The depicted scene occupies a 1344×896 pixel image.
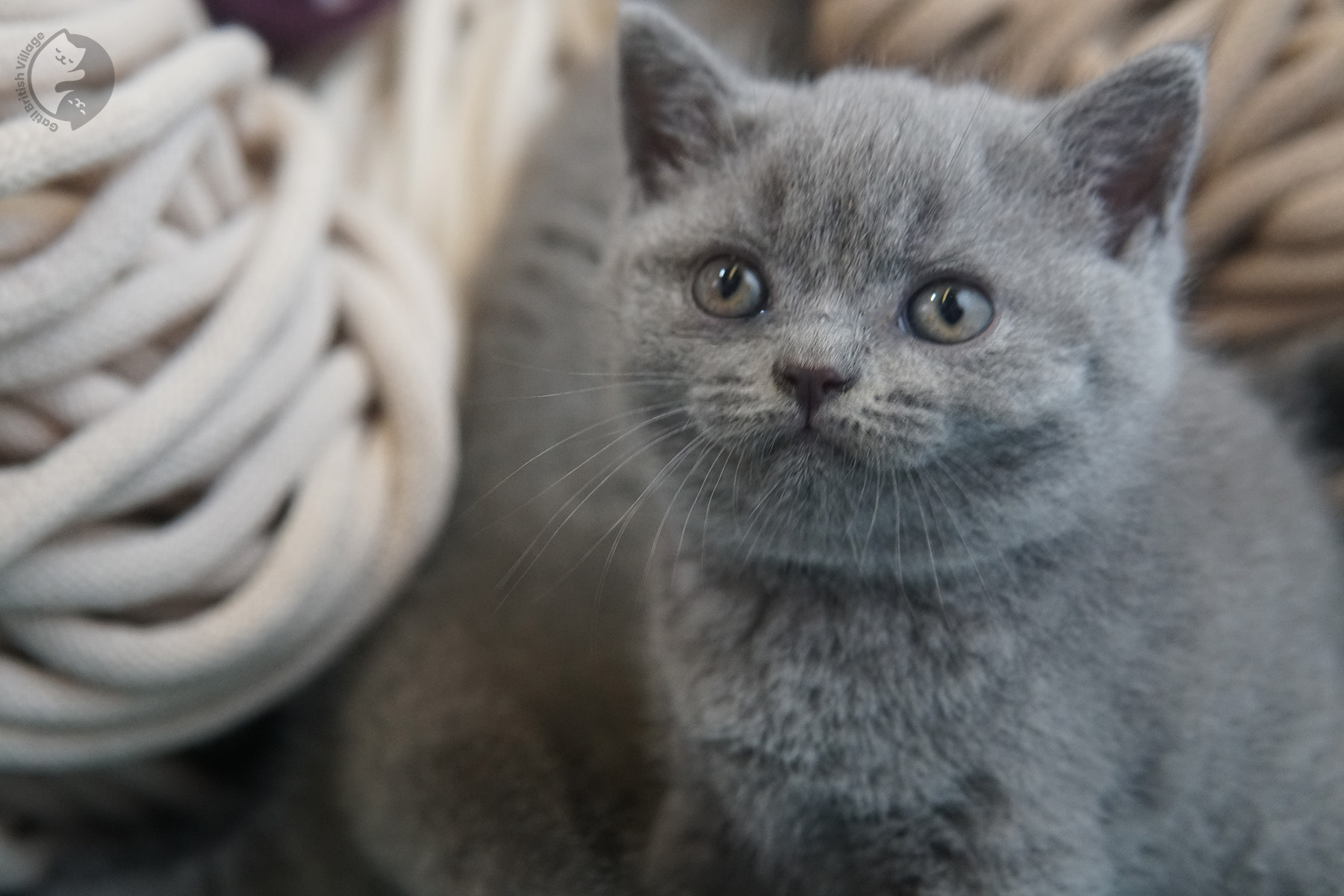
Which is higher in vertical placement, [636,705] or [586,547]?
[586,547]

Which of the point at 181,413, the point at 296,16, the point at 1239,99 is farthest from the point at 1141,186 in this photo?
the point at 296,16

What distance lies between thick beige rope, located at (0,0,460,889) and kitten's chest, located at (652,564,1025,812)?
333mm

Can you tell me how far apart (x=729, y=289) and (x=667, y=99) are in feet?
0.56

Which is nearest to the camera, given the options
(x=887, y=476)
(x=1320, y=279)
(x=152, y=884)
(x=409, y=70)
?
(x=887, y=476)

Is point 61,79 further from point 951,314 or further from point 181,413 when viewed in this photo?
point 951,314

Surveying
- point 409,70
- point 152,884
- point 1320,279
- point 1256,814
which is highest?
point 409,70

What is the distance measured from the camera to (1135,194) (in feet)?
2.18

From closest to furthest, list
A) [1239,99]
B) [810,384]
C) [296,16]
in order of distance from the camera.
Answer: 1. [810,384]
2. [1239,99]
3. [296,16]

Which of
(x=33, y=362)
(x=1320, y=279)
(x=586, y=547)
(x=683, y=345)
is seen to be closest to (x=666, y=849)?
(x=586, y=547)

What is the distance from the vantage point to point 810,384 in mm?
583

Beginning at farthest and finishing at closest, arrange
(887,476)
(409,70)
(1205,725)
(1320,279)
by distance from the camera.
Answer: (409,70), (1320,279), (1205,725), (887,476)

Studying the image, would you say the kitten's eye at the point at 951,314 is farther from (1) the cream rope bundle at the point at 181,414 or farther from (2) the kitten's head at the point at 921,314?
(1) the cream rope bundle at the point at 181,414

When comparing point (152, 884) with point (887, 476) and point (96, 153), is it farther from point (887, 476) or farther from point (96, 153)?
point (887, 476)

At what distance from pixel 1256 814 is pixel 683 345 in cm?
49
